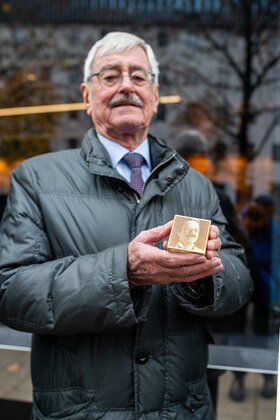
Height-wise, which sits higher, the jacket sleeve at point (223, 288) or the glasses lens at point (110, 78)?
the glasses lens at point (110, 78)

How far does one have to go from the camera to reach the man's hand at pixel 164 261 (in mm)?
1221

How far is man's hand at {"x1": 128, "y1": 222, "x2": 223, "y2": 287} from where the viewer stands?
1.22 m

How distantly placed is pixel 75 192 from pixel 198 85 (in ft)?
11.3

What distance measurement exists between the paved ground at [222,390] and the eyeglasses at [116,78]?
1545mm

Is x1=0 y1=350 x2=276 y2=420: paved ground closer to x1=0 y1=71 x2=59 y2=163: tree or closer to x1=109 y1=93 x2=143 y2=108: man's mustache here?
x1=109 y1=93 x2=143 y2=108: man's mustache

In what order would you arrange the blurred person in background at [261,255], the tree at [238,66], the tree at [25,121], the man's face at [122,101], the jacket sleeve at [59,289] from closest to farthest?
the jacket sleeve at [59,289] < the man's face at [122,101] < the blurred person in background at [261,255] < the tree at [238,66] < the tree at [25,121]

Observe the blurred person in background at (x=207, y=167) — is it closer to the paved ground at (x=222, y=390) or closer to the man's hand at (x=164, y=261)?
the paved ground at (x=222, y=390)

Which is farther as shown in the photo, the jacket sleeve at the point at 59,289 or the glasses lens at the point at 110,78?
the glasses lens at the point at 110,78

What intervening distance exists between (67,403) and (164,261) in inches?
23.9

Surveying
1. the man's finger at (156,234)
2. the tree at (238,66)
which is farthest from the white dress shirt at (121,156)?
the tree at (238,66)

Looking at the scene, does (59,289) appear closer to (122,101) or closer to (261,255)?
(122,101)

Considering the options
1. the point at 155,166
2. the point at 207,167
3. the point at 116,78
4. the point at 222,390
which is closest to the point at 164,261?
the point at 155,166

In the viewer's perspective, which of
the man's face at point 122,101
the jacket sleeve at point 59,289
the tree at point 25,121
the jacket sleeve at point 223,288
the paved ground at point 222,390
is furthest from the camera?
the tree at point 25,121

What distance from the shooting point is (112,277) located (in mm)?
1311
